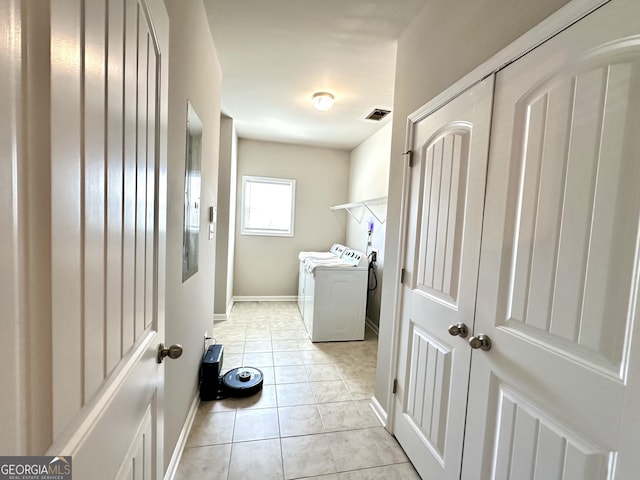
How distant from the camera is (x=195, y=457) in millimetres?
1580

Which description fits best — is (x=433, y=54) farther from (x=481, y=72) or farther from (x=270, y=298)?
(x=270, y=298)

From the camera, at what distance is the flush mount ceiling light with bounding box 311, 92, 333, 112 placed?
276cm

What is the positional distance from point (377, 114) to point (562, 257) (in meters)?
2.77

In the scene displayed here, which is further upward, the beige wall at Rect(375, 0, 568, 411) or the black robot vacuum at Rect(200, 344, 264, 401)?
the beige wall at Rect(375, 0, 568, 411)

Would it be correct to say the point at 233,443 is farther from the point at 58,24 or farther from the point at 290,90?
the point at 290,90

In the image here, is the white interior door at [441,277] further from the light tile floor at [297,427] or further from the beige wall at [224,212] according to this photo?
the beige wall at [224,212]

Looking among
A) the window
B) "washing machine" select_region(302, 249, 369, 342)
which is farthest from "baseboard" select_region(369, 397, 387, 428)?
the window

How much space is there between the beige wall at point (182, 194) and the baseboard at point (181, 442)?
49 mm

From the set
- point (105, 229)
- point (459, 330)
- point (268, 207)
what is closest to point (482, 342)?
point (459, 330)

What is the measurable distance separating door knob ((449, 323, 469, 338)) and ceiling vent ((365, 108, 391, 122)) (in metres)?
2.55

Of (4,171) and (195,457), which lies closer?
(4,171)

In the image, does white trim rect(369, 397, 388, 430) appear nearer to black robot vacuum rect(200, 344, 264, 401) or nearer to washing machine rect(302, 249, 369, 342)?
black robot vacuum rect(200, 344, 264, 401)

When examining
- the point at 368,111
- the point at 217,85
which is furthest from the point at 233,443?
the point at 368,111

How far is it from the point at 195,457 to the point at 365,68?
289 cm
